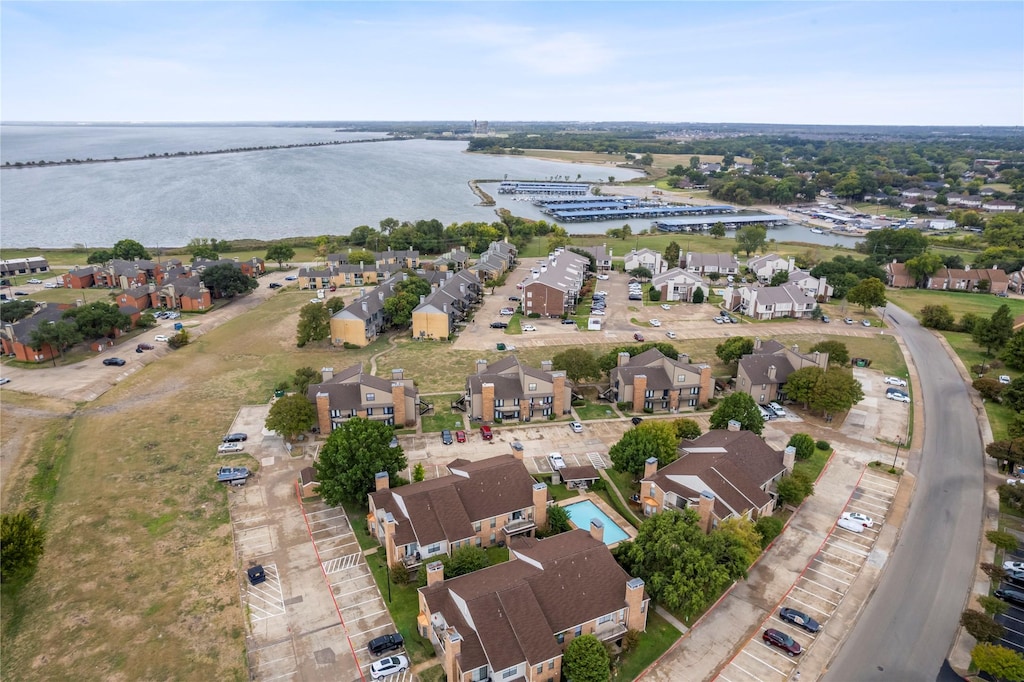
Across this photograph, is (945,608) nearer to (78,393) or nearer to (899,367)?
(899,367)

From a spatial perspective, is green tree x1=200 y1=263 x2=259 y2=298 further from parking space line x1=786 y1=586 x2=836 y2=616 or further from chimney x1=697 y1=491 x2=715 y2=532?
parking space line x1=786 y1=586 x2=836 y2=616

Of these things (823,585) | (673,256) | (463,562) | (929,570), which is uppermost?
(673,256)

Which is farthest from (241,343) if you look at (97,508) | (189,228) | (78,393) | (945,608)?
(189,228)

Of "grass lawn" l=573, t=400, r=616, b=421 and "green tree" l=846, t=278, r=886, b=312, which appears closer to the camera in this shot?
"grass lawn" l=573, t=400, r=616, b=421

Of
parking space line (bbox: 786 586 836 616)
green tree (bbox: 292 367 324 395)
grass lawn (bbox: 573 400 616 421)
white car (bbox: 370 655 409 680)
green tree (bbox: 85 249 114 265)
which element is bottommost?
parking space line (bbox: 786 586 836 616)

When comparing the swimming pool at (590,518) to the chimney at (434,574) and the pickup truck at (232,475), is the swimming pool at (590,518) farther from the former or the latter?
the pickup truck at (232,475)

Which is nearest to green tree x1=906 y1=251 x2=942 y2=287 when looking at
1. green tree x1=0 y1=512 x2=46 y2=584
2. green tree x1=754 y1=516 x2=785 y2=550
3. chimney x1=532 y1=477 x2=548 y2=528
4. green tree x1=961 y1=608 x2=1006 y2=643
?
green tree x1=754 y1=516 x2=785 y2=550

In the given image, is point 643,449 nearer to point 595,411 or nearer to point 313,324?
point 595,411

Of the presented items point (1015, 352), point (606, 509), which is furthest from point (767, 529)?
point (1015, 352)
